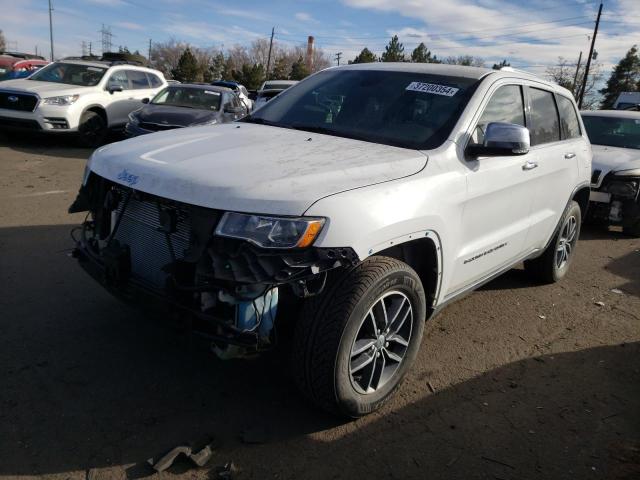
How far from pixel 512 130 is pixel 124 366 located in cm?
271

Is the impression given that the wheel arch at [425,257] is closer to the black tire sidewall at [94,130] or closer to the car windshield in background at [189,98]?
the car windshield in background at [189,98]

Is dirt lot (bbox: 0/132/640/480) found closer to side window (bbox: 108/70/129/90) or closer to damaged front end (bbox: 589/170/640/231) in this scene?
damaged front end (bbox: 589/170/640/231)

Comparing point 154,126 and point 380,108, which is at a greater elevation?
point 380,108

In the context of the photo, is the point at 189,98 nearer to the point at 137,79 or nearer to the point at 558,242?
the point at 137,79

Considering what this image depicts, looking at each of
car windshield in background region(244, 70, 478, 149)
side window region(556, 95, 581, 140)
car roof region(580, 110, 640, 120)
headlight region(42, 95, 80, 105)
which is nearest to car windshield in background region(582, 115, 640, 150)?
car roof region(580, 110, 640, 120)

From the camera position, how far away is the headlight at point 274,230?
7.71ft

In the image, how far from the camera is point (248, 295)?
2348 mm

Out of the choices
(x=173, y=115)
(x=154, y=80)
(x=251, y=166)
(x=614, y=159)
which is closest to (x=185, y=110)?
(x=173, y=115)

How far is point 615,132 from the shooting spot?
8.68 metres

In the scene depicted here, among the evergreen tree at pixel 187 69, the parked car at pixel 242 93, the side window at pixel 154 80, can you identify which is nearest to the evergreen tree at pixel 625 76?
the evergreen tree at pixel 187 69

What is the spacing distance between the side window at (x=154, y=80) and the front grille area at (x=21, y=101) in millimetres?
3471

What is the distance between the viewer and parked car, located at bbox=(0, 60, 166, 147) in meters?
10.4

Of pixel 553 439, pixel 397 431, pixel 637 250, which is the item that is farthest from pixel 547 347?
pixel 637 250

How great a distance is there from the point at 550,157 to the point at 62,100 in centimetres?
971
